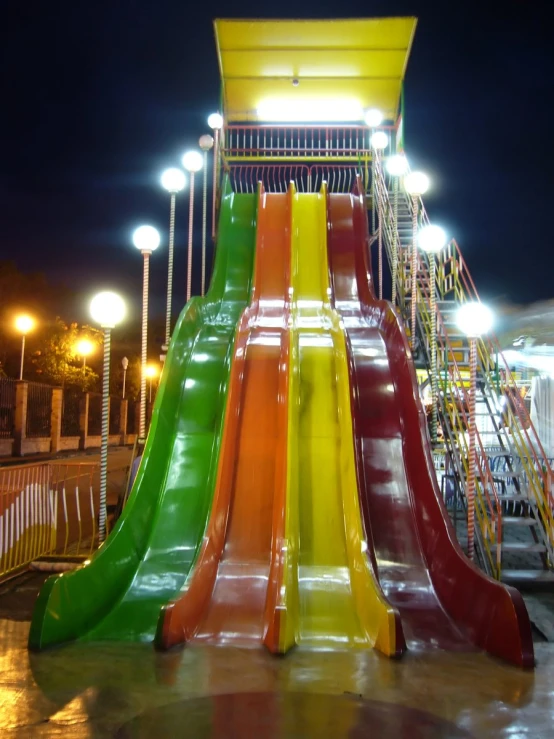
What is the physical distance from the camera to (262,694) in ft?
13.3

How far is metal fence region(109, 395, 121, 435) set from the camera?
36.3 m

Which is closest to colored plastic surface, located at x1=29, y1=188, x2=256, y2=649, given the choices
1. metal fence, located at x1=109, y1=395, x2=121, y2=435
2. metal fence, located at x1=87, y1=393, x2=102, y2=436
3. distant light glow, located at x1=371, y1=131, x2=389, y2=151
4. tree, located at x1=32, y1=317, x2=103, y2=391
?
distant light glow, located at x1=371, y1=131, x2=389, y2=151

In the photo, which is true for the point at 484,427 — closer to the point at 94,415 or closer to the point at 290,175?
the point at 290,175

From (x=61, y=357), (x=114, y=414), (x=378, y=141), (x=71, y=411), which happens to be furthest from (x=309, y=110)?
(x=114, y=414)

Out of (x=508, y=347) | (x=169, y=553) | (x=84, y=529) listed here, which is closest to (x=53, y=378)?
(x=84, y=529)

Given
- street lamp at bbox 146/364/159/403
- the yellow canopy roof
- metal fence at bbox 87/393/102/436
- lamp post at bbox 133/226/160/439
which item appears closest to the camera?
lamp post at bbox 133/226/160/439

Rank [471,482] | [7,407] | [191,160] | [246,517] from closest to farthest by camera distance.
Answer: [246,517] < [471,482] < [191,160] < [7,407]

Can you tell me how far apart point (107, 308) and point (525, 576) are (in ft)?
19.0

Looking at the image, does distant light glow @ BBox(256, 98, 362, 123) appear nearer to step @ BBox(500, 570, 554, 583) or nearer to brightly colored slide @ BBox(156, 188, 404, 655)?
brightly colored slide @ BBox(156, 188, 404, 655)

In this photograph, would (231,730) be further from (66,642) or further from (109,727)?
(66,642)

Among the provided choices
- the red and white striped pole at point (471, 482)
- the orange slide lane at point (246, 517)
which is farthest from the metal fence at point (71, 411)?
the red and white striped pole at point (471, 482)

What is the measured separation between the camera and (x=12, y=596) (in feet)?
21.0

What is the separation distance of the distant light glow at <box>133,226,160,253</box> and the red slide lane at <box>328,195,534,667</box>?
3.14 m

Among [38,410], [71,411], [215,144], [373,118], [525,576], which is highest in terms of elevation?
[373,118]
